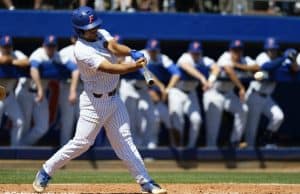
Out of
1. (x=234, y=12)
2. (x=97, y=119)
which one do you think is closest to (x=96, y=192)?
(x=97, y=119)

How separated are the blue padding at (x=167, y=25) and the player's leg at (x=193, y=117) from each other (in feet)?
4.97

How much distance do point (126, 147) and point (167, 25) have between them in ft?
22.0

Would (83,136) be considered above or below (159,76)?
above

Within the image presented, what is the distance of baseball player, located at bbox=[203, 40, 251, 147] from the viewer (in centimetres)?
1306

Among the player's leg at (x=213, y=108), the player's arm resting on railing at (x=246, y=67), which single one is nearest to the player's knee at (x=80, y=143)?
the player's leg at (x=213, y=108)

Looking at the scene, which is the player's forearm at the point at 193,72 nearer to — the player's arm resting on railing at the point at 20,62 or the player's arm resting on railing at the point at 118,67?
the player's arm resting on railing at the point at 20,62

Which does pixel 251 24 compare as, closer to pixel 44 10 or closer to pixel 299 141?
pixel 299 141

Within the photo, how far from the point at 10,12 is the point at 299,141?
606 centimetres

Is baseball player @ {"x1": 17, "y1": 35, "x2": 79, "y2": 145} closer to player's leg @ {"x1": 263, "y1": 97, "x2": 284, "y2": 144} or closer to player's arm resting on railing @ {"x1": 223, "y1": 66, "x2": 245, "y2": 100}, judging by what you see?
player's arm resting on railing @ {"x1": 223, "y1": 66, "x2": 245, "y2": 100}

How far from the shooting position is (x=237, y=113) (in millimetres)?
13211

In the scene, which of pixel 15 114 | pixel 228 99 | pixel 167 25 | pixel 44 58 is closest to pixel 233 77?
pixel 228 99

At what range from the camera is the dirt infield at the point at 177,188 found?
325 inches

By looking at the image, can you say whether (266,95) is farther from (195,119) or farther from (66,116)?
(66,116)

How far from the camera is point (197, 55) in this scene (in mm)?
13039
